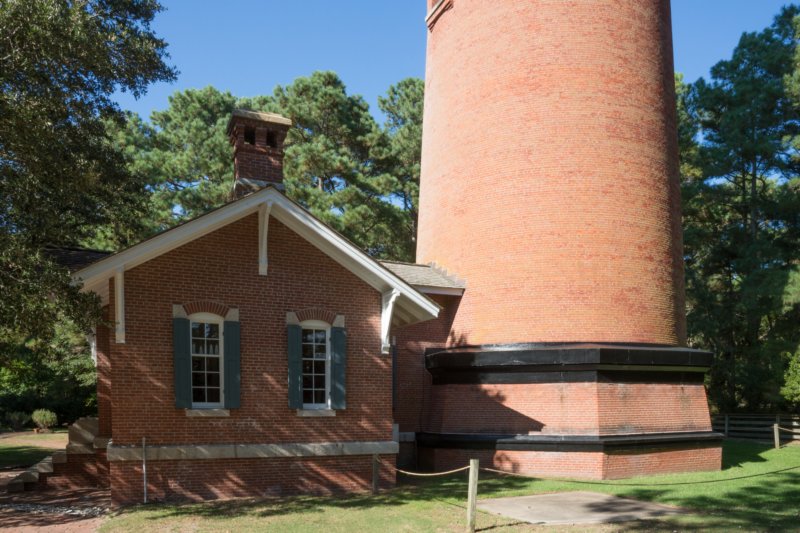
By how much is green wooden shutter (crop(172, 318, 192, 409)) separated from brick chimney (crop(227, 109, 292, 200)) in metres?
3.02

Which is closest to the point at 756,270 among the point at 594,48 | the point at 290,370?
the point at 594,48

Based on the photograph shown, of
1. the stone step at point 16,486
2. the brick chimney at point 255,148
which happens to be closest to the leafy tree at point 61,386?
the stone step at point 16,486

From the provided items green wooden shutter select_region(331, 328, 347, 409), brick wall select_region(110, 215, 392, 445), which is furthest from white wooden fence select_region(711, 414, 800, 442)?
green wooden shutter select_region(331, 328, 347, 409)

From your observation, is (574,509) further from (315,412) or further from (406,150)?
(406,150)

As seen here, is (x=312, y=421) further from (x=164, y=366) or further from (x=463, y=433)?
(x=463, y=433)

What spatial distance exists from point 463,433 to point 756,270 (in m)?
15.0

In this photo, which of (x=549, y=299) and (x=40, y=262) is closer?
(x=40, y=262)

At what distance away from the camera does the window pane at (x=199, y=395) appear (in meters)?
12.4

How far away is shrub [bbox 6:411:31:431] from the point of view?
3062cm

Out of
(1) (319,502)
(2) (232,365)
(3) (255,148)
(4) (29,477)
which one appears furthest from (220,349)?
(4) (29,477)

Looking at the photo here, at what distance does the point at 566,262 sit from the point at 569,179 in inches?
73.7

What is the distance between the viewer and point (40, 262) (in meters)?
10.1

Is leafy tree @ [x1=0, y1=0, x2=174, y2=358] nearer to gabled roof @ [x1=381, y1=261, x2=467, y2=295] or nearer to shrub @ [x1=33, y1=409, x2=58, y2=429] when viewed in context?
gabled roof @ [x1=381, y1=261, x2=467, y2=295]

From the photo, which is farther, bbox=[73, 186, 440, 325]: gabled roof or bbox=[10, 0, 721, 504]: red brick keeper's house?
bbox=[10, 0, 721, 504]: red brick keeper's house
